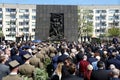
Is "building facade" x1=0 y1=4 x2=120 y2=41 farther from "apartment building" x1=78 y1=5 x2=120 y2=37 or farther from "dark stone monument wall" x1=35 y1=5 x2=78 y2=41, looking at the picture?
"dark stone monument wall" x1=35 y1=5 x2=78 y2=41

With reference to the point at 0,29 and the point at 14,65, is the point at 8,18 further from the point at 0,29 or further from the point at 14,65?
the point at 14,65

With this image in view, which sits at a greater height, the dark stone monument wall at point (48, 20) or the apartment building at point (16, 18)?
the dark stone monument wall at point (48, 20)

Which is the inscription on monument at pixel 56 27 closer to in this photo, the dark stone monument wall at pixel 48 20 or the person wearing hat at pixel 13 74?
the dark stone monument wall at pixel 48 20

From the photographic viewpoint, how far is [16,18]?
16162 centimetres

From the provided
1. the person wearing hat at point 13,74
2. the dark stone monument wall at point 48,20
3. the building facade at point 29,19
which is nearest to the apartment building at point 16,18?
the building facade at point 29,19

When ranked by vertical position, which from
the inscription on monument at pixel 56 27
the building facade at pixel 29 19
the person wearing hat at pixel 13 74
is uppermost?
the person wearing hat at pixel 13 74

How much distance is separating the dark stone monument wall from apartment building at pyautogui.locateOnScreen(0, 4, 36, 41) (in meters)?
87.3

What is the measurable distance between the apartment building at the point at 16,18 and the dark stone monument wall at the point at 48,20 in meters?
87.3

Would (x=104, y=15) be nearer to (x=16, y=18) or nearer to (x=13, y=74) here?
(x=16, y=18)

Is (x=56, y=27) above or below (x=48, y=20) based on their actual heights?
below

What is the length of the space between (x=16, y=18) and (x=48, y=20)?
92.8m

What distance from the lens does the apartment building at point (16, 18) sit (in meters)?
159

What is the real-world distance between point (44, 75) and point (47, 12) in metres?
A: 53.2

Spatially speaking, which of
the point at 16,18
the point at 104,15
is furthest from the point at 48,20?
the point at 104,15
